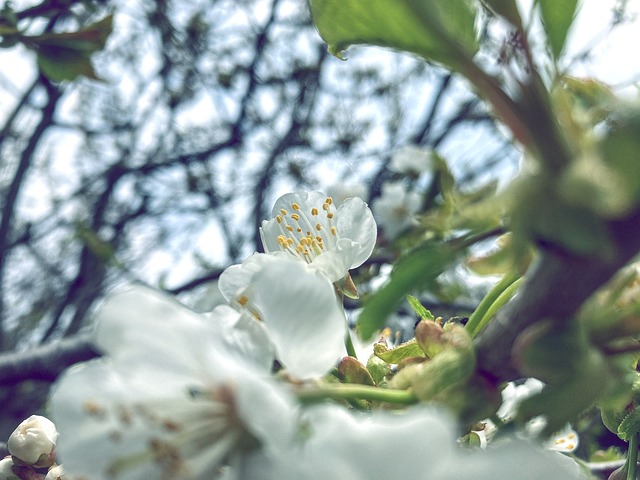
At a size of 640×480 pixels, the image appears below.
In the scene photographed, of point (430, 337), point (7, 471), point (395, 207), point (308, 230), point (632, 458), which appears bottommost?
point (395, 207)

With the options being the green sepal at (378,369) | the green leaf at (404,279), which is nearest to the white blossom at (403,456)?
the green leaf at (404,279)

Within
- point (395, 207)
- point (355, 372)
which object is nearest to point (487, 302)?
point (355, 372)

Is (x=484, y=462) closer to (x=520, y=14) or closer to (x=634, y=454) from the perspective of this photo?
(x=520, y=14)

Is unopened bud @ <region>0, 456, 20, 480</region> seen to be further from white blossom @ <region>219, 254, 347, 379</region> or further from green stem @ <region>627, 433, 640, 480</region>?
green stem @ <region>627, 433, 640, 480</region>

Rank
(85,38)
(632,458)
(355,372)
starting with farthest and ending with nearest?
(85,38)
(632,458)
(355,372)

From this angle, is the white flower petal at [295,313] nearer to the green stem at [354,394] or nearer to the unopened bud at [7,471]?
the green stem at [354,394]

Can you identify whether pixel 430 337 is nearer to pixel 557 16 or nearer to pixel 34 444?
pixel 557 16

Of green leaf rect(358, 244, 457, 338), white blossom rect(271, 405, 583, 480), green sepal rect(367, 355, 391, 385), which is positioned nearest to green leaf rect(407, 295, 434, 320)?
green sepal rect(367, 355, 391, 385)
